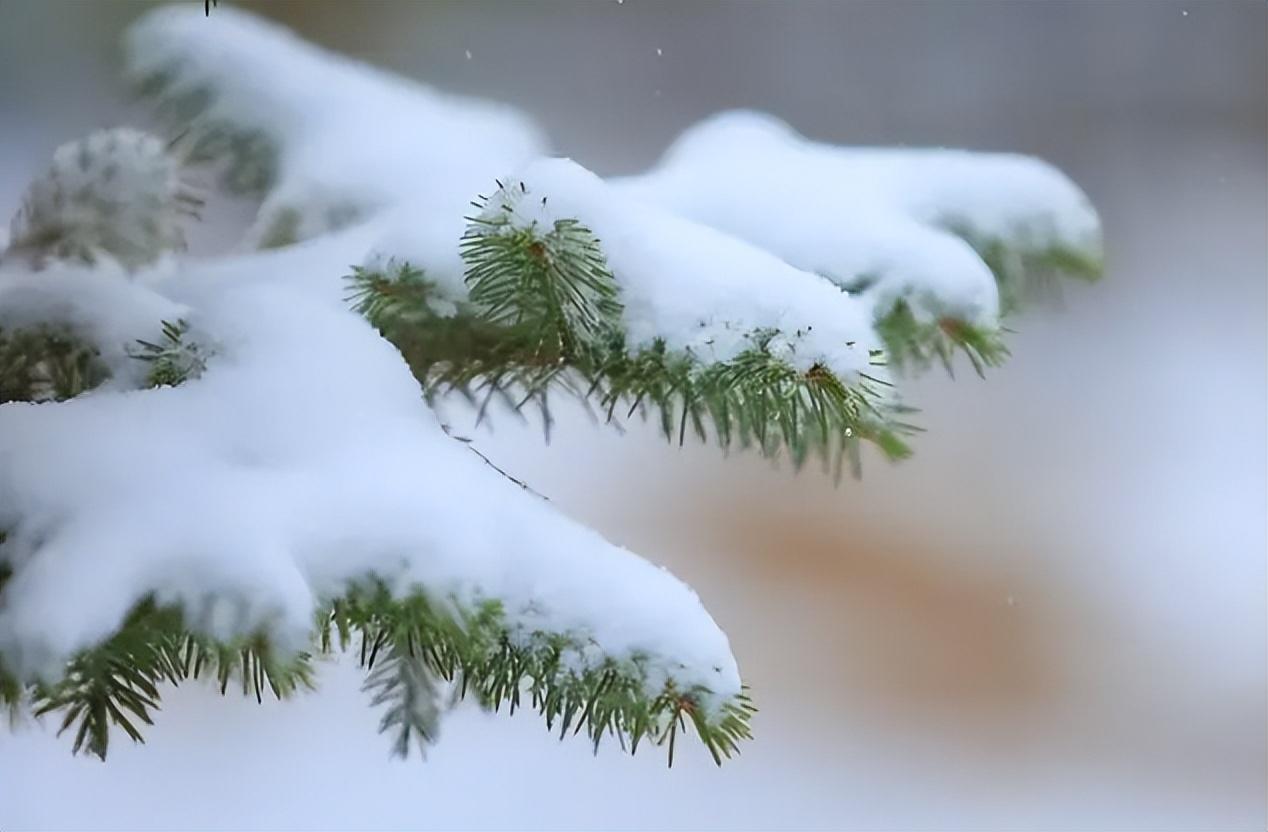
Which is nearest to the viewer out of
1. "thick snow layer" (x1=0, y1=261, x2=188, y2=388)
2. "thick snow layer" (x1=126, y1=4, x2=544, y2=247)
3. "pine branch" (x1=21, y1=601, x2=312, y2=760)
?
"pine branch" (x1=21, y1=601, x2=312, y2=760)

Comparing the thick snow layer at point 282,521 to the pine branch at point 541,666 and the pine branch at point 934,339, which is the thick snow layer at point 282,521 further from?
the pine branch at point 934,339

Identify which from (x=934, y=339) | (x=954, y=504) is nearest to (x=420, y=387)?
(x=934, y=339)

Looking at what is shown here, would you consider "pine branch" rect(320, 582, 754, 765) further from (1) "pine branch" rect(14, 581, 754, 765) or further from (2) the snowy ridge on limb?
(2) the snowy ridge on limb

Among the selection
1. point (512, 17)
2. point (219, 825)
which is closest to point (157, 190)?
point (219, 825)

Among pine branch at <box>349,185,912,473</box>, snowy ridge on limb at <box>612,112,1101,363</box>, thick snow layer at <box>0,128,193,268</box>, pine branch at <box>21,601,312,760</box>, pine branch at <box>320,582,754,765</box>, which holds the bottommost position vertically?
pine branch at <box>21,601,312,760</box>

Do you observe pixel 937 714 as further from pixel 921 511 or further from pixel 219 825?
pixel 219 825

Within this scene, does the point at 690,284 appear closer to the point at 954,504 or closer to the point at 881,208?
the point at 881,208

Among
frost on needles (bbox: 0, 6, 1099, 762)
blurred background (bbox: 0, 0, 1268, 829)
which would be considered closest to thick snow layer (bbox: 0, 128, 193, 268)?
frost on needles (bbox: 0, 6, 1099, 762)

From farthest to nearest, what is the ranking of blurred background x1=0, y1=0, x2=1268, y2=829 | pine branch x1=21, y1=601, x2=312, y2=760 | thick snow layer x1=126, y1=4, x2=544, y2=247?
blurred background x1=0, y1=0, x2=1268, y2=829 → thick snow layer x1=126, y1=4, x2=544, y2=247 → pine branch x1=21, y1=601, x2=312, y2=760
